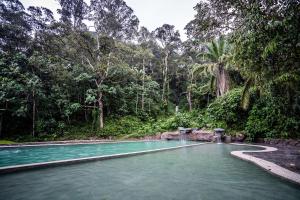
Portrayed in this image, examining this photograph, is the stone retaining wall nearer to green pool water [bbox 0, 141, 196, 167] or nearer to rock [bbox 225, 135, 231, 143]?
rock [bbox 225, 135, 231, 143]

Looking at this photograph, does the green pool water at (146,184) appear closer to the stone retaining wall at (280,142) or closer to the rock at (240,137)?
the stone retaining wall at (280,142)

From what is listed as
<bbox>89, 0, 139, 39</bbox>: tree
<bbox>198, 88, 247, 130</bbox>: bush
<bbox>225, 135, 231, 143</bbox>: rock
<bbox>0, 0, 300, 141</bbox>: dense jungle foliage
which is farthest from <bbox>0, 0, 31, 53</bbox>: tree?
<bbox>225, 135, 231, 143</bbox>: rock

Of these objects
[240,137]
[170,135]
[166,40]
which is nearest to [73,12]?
[166,40]

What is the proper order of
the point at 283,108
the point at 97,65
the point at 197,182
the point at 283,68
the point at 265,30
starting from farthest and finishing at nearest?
1. the point at 97,65
2. the point at 283,108
3. the point at 283,68
4. the point at 265,30
5. the point at 197,182

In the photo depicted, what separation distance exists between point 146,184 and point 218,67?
18.6 metres

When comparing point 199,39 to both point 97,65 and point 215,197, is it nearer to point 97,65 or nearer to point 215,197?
Result: point 215,197

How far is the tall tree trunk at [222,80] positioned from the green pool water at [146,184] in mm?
15984

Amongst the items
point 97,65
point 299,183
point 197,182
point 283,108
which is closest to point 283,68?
point 299,183

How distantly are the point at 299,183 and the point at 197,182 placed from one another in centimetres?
183

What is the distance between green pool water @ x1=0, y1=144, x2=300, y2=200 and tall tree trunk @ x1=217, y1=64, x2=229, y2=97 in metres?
16.0

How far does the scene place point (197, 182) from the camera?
13.4 ft

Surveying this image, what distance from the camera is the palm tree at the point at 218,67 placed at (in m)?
20.3

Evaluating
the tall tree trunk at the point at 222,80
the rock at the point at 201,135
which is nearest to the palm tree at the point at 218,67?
the tall tree trunk at the point at 222,80

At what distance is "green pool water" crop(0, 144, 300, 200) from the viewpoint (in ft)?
10.8
